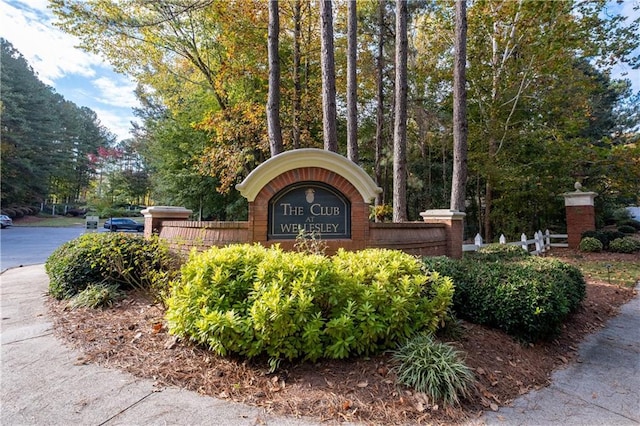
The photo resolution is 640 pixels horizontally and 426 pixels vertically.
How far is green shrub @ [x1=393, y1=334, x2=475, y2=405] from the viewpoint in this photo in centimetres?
236

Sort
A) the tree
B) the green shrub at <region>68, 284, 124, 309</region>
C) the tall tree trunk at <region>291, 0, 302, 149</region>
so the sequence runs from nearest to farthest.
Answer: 1. the green shrub at <region>68, 284, 124, 309</region>
2. the tall tree trunk at <region>291, 0, 302, 149</region>
3. the tree

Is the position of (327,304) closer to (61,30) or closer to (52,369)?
(52,369)

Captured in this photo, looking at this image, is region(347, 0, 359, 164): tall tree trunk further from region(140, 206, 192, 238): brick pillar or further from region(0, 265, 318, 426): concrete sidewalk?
region(0, 265, 318, 426): concrete sidewalk

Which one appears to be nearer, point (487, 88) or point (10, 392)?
point (10, 392)

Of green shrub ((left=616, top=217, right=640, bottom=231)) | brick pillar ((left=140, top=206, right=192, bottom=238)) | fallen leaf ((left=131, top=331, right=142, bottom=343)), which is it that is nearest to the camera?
fallen leaf ((left=131, top=331, right=142, bottom=343))

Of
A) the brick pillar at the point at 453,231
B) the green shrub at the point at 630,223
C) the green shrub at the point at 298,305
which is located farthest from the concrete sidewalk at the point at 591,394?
the green shrub at the point at 630,223

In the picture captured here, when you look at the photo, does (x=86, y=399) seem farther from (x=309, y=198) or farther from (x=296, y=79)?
(x=296, y=79)

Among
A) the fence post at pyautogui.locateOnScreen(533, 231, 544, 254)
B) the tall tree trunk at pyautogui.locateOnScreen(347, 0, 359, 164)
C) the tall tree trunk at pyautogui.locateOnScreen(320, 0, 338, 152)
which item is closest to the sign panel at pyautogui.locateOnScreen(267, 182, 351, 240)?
the tall tree trunk at pyautogui.locateOnScreen(320, 0, 338, 152)

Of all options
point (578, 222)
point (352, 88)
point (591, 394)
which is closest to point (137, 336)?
point (591, 394)

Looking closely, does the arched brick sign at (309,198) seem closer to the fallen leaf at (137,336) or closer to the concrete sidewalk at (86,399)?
the fallen leaf at (137,336)

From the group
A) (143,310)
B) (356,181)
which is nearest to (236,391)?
(143,310)

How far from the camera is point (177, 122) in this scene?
15711 millimetres

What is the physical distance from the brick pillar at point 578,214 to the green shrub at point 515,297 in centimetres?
950

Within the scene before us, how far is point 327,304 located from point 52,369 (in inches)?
93.7
